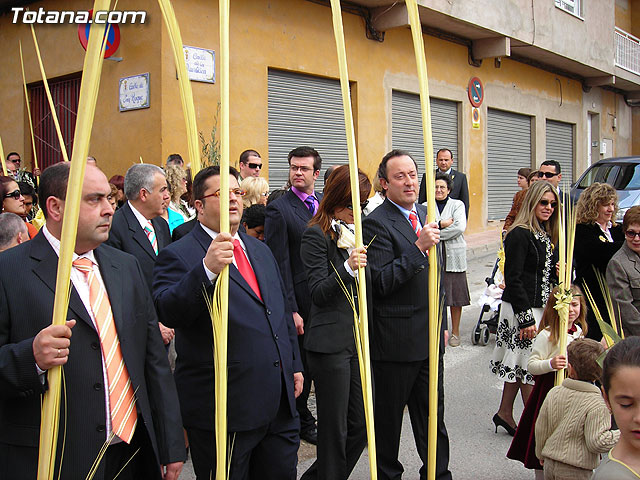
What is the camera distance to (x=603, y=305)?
5.12 m

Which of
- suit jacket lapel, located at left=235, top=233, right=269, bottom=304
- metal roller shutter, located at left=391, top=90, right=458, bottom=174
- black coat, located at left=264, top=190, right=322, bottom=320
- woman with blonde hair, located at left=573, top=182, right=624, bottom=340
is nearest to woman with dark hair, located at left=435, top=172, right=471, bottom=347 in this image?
woman with blonde hair, located at left=573, top=182, right=624, bottom=340

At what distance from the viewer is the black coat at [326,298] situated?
3.43m

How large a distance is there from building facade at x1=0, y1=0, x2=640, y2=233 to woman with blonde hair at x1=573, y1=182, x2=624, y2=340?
18.8ft

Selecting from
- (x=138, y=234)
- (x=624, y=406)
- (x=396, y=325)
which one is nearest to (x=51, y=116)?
(x=138, y=234)

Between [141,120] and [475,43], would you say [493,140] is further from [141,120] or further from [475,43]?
[141,120]

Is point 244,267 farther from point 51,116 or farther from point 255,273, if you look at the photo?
point 51,116

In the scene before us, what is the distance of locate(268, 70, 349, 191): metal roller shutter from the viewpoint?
10672 mm

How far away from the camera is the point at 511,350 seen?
4.66 m

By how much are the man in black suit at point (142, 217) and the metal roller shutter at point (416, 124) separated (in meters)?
9.34

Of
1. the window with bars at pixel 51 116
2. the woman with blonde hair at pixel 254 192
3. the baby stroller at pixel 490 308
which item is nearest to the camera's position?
the woman with blonde hair at pixel 254 192

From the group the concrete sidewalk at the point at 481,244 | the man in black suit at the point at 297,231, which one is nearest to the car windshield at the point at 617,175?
the concrete sidewalk at the point at 481,244

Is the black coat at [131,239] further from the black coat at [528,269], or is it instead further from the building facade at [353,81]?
the building facade at [353,81]

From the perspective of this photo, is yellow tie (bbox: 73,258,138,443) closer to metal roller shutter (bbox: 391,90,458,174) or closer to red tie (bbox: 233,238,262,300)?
red tie (bbox: 233,238,262,300)

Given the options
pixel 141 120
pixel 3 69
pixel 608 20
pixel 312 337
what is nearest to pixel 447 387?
pixel 312 337
